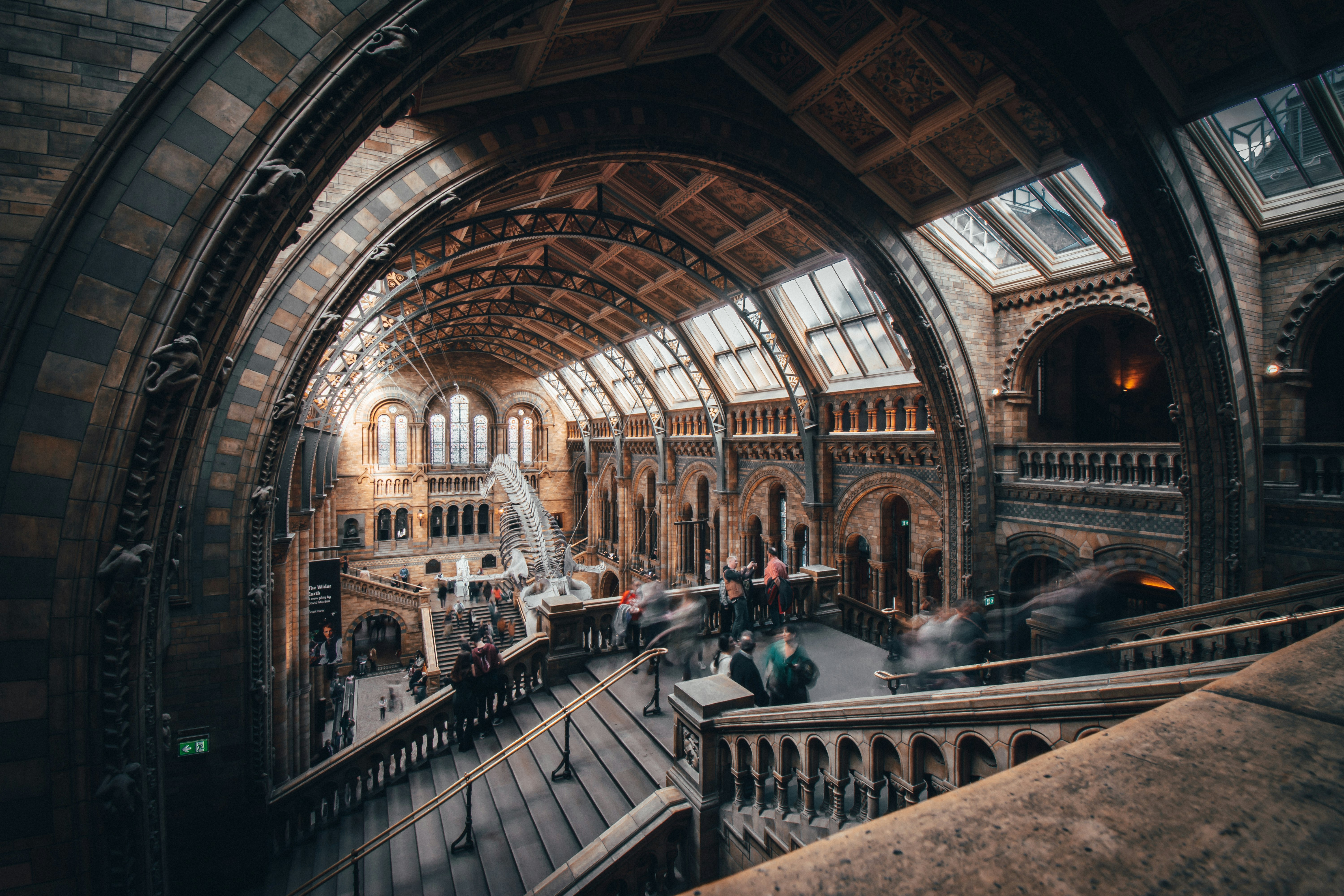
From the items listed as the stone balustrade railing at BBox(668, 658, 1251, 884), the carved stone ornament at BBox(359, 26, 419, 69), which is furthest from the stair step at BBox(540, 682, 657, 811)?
the carved stone ornament at BBox(359, 26, 419, 69)

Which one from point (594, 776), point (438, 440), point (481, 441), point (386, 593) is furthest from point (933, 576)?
point (438, 440)

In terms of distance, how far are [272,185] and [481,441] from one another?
108 feet

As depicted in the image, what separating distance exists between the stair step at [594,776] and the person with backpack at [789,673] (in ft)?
5.41

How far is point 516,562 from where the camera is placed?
17.9m

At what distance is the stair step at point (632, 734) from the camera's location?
5684 mm

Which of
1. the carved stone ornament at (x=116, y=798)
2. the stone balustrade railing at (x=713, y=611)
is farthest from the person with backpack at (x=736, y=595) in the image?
the carved stone ornament at (x=116, y=798)

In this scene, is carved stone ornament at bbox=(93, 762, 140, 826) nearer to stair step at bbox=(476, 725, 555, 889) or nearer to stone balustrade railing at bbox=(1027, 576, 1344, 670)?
stair step at bbox=(476, 725, 555, 889)

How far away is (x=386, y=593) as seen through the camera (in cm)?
2539

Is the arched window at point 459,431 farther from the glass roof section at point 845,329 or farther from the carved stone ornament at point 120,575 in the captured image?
the carved stone ornament at point 120,575

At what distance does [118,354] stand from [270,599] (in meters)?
5.33

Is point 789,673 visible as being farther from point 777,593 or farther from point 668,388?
point 668,388

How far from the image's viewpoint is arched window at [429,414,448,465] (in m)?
33.5

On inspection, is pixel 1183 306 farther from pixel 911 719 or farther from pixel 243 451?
pixel 243 451

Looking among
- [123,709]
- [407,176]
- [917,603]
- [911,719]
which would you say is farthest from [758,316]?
[123,709]
